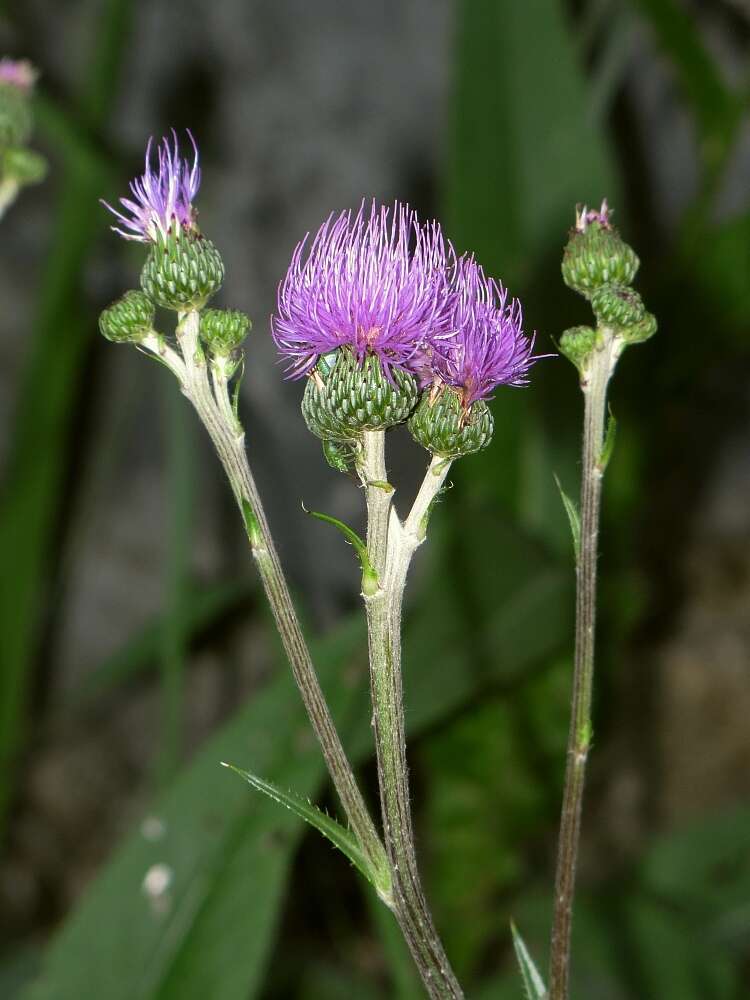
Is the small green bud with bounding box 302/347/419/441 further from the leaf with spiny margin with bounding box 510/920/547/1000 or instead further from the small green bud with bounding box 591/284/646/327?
the leaf with spiny margin with bounding box 510/920/547/1000

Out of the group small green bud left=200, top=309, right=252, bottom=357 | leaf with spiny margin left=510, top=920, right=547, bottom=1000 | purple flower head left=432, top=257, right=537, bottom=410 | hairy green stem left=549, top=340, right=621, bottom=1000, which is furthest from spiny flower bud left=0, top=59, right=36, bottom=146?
leaf with spiny margin left=510, top=920, right=547, bottom=1000

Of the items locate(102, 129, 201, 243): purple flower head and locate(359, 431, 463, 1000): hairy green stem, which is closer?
locate(359, 431, 463, 1000): hairy green stem

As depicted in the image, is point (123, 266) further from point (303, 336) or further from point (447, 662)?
point (303, 336)

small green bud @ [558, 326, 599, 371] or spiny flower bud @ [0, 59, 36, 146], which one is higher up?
spiny flower bud @ [0, 59, 36, 146]

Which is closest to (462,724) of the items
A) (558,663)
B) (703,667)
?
(558,663)

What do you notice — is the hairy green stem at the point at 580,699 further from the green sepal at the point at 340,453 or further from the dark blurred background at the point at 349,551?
the dark blurred background at the point at 349,551

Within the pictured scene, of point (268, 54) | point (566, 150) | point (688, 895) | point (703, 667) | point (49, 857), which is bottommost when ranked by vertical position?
point (688, 895)

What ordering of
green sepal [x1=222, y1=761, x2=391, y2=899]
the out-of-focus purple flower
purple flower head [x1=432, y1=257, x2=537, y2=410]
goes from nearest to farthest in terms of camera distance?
green sepal [x1=222, y1=761, x2=391, y2=899] → purple flower head [x1=432, y1=257, x2=537, y2=410] → the out-of-focus purple flower
